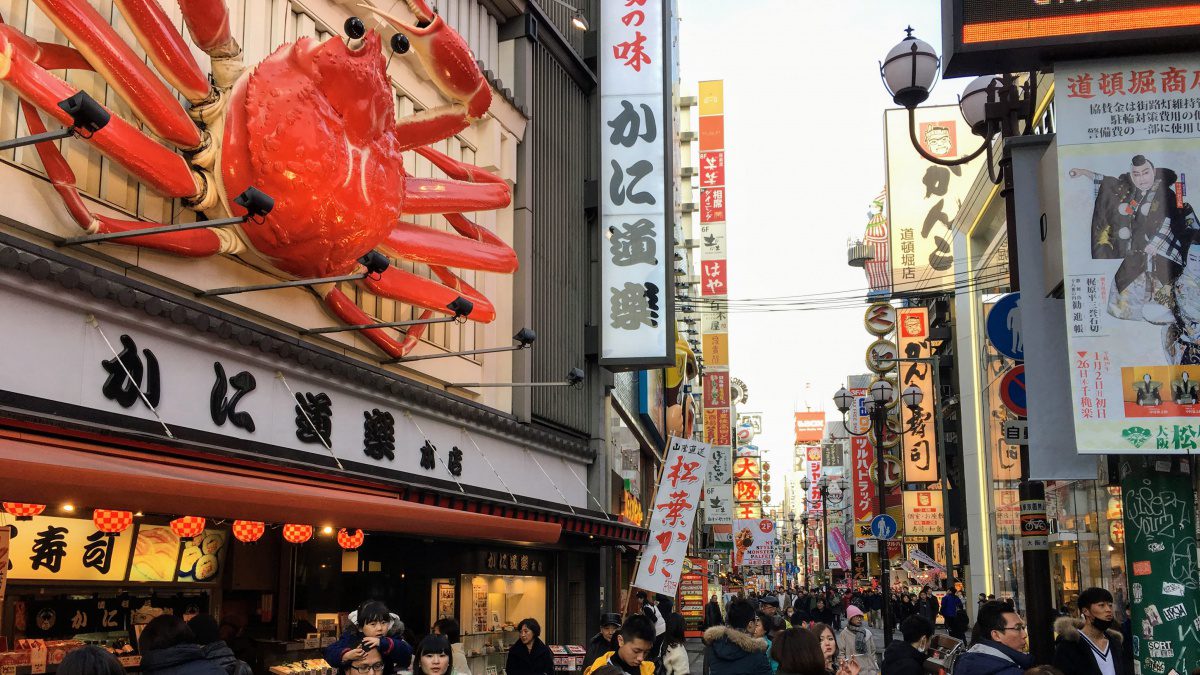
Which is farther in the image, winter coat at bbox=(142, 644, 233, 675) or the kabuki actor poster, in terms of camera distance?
the kabuki actor poster

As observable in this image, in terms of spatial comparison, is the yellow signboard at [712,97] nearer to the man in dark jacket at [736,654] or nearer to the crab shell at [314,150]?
the crab shell at [314,150]

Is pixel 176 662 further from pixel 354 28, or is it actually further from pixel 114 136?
pixel 354 28

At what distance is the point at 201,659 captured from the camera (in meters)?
5.93

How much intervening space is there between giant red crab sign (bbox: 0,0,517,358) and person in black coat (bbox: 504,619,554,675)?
13.1 ft

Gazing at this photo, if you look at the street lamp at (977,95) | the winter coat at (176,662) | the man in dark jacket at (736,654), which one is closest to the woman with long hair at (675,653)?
the man in dark jacket at (736,654)

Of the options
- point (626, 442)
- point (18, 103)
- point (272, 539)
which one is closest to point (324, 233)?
point (18, 103)

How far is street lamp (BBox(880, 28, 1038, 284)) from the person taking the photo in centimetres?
1123

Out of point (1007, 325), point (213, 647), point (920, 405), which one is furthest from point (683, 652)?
point (920, 405)

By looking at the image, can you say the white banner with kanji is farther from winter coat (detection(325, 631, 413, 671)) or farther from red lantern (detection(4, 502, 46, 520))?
winter coat (detection(325, 631, 413, 671))

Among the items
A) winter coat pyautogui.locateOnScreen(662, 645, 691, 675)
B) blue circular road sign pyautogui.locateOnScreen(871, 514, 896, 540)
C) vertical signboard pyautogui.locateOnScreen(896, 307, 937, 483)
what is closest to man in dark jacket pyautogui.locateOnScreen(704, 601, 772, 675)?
winter coat pyautogui.locateOnScreen(662, 645, 691, 675)

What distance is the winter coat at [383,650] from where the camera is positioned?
22.6 feet

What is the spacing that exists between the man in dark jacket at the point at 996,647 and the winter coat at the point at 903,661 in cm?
100

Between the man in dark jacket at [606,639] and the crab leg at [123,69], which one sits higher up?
the crab leg at [123,69]

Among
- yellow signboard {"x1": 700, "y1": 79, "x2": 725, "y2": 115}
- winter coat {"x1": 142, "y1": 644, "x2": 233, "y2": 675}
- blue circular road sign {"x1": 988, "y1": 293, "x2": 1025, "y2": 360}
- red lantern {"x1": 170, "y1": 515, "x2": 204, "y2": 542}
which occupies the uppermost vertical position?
yellow signboard {"x1": 700, "y1": 79, "x2": 725, "y2": 115}
